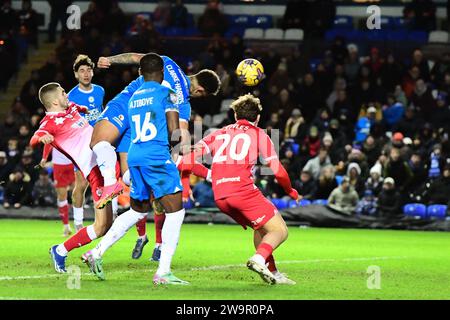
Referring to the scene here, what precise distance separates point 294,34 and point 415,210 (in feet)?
29.4

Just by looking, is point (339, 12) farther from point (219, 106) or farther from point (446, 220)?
point (446, 220)

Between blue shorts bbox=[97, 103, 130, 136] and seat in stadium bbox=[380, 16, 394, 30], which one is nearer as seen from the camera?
blue shorts bbox=[97, 103, 130, 136]

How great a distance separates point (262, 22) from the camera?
31.2 meters

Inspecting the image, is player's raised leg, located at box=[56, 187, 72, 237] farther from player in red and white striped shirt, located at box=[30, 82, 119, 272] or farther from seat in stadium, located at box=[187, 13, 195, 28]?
seat in stadium, located at box=[187, 13, 195, 28]

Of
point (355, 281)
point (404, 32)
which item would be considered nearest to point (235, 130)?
point (355, 281)

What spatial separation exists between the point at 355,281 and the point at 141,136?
289 cm

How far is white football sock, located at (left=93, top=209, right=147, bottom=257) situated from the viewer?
11.3 metres

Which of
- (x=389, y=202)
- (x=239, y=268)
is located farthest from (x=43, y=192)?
(x=239, y=268)

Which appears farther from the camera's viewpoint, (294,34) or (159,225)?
(294,34)

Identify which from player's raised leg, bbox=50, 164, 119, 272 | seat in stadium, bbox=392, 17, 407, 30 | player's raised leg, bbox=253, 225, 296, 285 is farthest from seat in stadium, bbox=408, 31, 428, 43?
player's raised leg, bbox=50, 164, 119, 272

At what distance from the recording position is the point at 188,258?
46.7ft

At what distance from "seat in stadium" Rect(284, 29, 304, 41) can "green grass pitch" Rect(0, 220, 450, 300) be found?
1059 centimetres

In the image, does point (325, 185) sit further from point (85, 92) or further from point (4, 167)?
point (85, 92)

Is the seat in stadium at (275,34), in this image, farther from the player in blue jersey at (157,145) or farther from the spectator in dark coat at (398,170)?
the player in blue jersey at (157,145)
